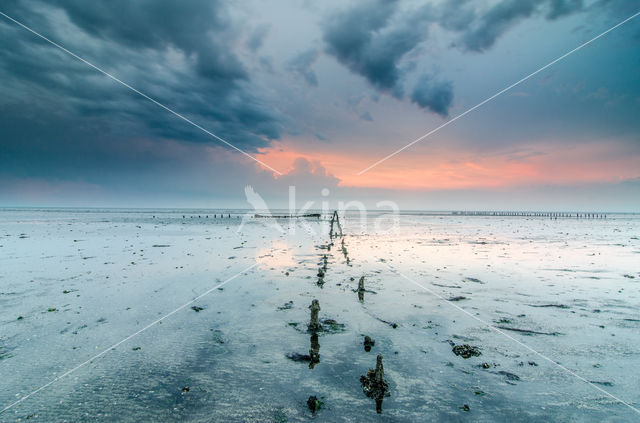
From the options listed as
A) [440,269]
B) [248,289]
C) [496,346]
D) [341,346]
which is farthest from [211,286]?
[440,269]

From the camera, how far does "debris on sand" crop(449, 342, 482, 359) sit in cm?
667

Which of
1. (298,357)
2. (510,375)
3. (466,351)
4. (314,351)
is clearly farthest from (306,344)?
(510,375)

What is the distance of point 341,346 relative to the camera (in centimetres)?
709

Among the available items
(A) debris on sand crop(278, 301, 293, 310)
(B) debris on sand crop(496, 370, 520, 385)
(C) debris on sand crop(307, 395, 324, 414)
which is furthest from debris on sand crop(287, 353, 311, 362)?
(B) debris on sand crop(496, 370, 520, 385)

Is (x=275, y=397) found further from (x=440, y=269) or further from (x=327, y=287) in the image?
(x=440, y=269)

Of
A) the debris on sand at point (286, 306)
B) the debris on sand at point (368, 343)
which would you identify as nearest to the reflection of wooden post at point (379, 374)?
the debris on sand at point (368, 343)

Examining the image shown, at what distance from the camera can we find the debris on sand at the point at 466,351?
263 inches

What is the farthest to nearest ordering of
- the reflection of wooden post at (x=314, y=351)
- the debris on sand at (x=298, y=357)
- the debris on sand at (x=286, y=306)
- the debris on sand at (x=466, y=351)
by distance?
1. the debris on sand at (x=286, y=306)
2. the debris on sand at (x=466, y=351)
3. the debris on sand at (x=298, y=357)
4. the reflection of wooden post at (x=314, y=351)

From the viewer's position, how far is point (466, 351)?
22.3 feet

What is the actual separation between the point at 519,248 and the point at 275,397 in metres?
25.5

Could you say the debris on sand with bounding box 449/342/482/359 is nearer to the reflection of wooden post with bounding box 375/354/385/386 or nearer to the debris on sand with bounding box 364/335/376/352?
the debris on sand with bounding box 364/335/376/352

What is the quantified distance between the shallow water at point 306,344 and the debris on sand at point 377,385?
0.42ft

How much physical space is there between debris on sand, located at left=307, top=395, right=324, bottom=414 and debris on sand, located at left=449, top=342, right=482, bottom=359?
382 cm

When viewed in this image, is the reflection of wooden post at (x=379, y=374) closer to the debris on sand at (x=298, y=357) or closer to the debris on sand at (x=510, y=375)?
the debris on sand at (x=298, y=357)
